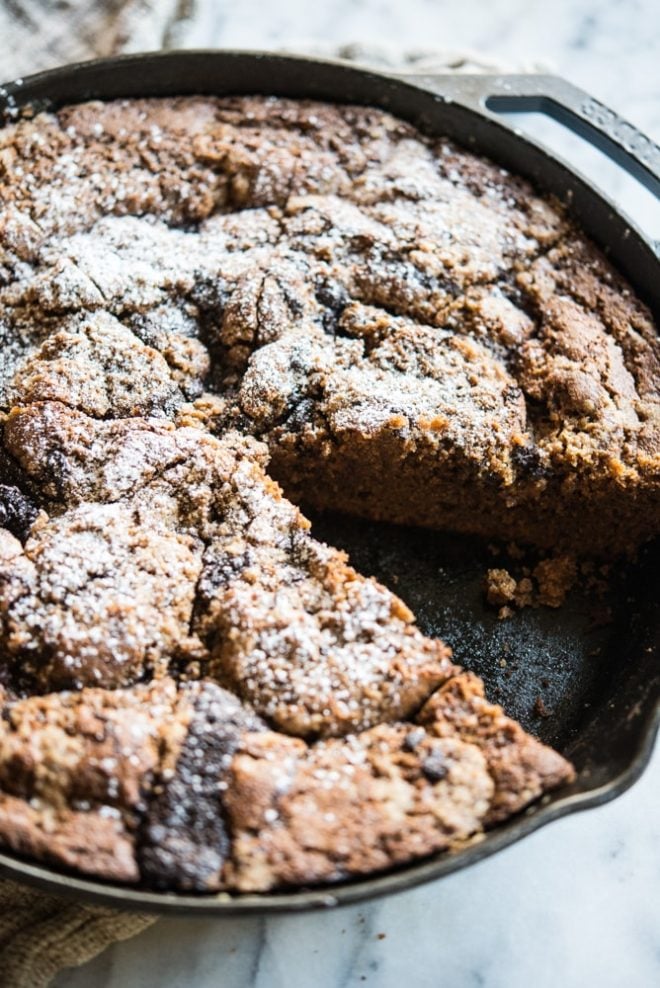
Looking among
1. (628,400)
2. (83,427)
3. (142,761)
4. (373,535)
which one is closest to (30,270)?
(83,427)

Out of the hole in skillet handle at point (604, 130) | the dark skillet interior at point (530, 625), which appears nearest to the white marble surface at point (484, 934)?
the dark skillet interior at point (530, 625)

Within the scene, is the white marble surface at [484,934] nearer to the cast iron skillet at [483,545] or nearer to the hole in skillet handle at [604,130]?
the cast iron skillet at [483,545]

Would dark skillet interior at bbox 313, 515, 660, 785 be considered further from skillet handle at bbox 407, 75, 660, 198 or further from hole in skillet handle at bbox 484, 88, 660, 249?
skillet handle at bbox 407, 75, 660, 198

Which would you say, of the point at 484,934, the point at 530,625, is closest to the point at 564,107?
the point at 530,625

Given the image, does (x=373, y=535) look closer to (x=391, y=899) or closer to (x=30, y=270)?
(x=391, y=899)

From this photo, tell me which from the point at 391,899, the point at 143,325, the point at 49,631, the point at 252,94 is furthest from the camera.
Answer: the point at 252,94

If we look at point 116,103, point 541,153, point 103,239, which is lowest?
point 103,239

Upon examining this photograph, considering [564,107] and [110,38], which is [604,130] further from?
[110,38]

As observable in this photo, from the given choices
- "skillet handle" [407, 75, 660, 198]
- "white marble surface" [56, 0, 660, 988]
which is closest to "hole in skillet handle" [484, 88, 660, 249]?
"skillet handle" [407, 75, 660, 198]

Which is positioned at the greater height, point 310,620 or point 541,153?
point 541,153
